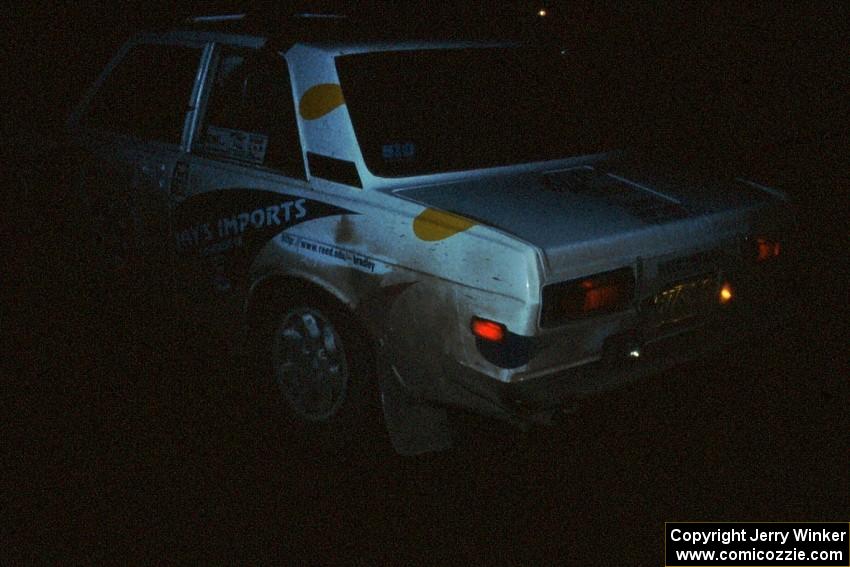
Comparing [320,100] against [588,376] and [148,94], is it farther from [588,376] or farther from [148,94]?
[588,376]

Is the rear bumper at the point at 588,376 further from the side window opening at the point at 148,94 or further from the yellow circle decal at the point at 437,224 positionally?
the side window opening at the point at 148,94

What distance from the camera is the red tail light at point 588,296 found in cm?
342

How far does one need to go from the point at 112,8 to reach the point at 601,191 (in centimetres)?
973

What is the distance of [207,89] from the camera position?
4637 mm

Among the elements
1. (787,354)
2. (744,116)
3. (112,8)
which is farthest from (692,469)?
(112,8)

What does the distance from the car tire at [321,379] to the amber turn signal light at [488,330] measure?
61 centimetres

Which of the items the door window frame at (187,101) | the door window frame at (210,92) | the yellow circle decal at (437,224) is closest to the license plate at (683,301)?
the yellow circle decal at (437,224)

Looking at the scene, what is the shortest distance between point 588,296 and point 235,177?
171cm

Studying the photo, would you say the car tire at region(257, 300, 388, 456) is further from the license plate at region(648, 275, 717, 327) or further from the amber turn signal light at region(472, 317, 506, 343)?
the license plate at region(648, 275, 717, 327)

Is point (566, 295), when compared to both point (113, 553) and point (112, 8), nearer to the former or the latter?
point (113, 553)

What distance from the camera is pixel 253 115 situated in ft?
14.5

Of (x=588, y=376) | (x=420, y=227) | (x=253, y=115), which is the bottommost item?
(x=588, y=376)

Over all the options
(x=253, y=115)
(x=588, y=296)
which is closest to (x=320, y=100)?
(x=253, y=115)

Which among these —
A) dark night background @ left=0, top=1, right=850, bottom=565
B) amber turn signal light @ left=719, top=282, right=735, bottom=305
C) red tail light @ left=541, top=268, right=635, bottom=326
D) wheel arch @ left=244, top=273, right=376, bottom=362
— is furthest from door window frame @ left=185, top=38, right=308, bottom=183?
amber turn signal light @ left=719, top=282, right=735, bottom=305
